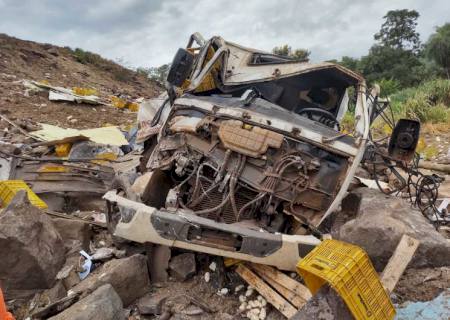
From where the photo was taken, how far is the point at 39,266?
338 centimetres

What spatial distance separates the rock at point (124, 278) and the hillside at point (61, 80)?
25.1 feet

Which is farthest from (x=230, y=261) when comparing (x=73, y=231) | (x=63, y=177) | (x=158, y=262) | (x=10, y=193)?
(x=63, y=177)

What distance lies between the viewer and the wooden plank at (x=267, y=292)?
10.2 feet

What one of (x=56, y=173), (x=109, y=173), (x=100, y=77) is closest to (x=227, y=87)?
(x=109, y=173)

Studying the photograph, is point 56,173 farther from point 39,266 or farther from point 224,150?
point 224,150

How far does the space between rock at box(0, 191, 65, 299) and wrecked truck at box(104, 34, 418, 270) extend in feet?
1.91

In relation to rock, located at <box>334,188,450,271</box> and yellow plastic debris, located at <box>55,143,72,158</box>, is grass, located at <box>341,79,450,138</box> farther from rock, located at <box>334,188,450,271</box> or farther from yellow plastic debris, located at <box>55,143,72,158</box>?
yellow plastic debris, located at <box>55,143,72,158</box>

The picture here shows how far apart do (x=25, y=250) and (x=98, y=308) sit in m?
1.03

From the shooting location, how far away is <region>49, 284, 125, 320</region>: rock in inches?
106

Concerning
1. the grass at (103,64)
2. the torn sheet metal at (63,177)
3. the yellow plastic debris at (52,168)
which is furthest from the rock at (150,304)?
the grass at (103,64)

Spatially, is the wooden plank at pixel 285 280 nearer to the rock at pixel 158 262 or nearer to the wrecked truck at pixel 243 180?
the wrecked truck at pixel 243 180

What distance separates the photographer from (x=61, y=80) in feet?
51.9

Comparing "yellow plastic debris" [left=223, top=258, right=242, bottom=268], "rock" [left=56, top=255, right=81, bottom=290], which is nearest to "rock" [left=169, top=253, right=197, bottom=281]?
"yellow plastic debris" [left=223, top=258, right=242, bottom=268]

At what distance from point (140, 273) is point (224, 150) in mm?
1277
